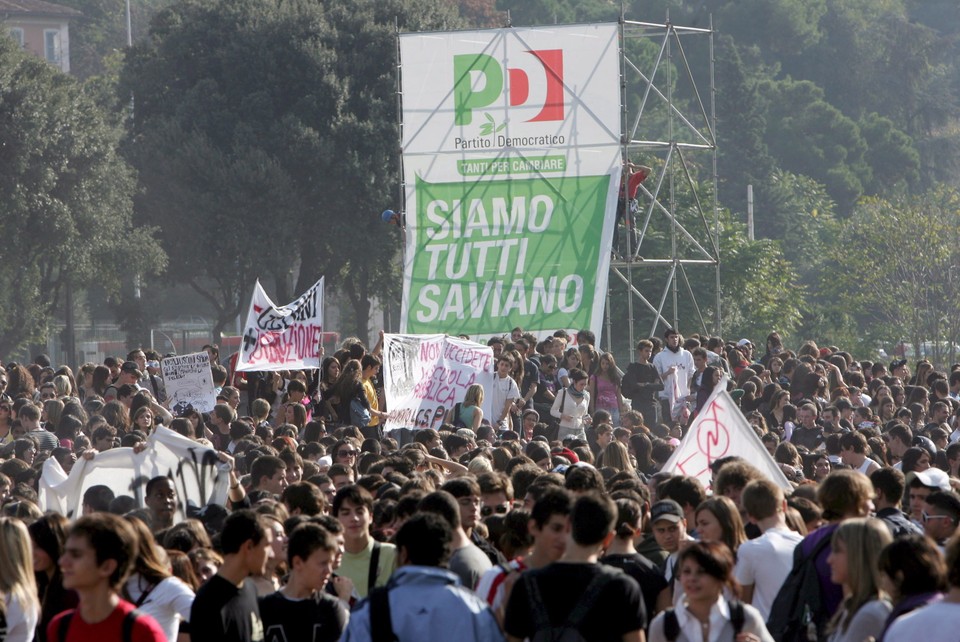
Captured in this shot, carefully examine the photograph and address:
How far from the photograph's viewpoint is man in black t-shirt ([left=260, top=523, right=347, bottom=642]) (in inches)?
245

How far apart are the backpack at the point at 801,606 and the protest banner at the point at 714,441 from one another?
3630 mm

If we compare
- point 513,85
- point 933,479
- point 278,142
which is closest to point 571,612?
point 933,479

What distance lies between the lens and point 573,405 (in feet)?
55.6

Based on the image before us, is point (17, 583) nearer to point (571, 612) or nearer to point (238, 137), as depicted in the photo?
point (571, 612)

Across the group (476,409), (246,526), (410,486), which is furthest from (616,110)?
(246,526)

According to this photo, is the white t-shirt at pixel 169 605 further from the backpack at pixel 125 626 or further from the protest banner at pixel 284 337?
the protest banner at pixel 284 337

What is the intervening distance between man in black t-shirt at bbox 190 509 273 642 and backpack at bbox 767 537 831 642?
200 cm

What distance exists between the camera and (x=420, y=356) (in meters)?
16.4

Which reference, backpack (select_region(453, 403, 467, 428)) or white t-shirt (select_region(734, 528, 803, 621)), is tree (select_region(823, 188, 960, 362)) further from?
white t-shirt (select_region(734, 528, 803, 621))

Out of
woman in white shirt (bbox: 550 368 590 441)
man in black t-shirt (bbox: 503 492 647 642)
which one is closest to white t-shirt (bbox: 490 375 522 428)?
woman in white shirt (bbox: 550 368 590 441)

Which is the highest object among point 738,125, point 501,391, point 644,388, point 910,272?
point 738,125

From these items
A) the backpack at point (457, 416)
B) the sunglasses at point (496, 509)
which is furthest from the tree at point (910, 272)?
the sunglasses at point (496, 509)

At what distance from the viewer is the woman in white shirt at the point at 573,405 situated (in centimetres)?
1692

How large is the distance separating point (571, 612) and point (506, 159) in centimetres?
1817
